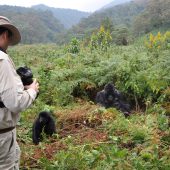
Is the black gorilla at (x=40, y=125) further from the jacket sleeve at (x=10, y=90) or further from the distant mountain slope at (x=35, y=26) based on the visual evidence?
the distant mountain slope at (x=35, y=26)

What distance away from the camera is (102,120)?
611 centimetres

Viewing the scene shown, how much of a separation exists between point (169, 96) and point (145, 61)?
222 centimetres

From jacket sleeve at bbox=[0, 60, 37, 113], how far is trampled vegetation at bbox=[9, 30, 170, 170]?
1.72 m

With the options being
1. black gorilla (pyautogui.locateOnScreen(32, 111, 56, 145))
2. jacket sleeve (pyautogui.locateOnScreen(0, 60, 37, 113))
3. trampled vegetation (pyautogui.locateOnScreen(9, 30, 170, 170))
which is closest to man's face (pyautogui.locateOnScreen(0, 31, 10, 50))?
jacket sleeve (pyautogui.locateOnScreen(0, 60, 37, 113))

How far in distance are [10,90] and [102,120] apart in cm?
341

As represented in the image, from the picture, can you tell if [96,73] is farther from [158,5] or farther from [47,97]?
[158,5]

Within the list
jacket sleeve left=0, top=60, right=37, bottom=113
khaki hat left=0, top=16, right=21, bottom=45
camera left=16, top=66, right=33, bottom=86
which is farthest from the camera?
camera left=16, top=66, right=33, bottom=86

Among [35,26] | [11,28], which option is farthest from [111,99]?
[35,26]

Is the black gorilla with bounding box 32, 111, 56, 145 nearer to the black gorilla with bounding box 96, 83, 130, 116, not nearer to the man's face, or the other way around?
the black gorilla with bounding box 96, 83, 130, 116

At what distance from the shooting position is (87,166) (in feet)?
14.8

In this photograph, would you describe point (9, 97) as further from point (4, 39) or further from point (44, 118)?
point (44, 118)

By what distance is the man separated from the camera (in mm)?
2867

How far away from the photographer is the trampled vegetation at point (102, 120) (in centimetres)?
462

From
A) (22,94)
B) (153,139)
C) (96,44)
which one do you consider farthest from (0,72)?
(96,44)
